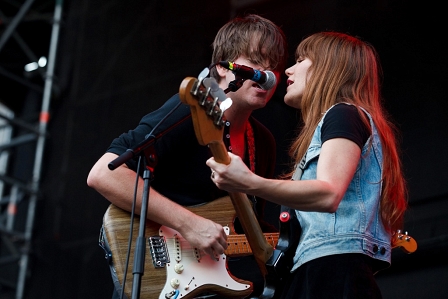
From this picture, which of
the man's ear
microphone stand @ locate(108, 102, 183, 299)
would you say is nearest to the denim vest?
microphone stand @ locate(108, 102, 183, 299)

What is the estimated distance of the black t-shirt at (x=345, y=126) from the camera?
6.98 ft

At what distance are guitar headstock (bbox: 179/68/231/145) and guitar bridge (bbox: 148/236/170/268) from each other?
90cm

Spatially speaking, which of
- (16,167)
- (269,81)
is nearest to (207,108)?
(269,81)

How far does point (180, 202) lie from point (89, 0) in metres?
3.27

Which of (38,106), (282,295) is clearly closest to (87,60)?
(38,106)

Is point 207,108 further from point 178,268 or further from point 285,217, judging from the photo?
point 178,268

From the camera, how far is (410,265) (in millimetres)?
3301

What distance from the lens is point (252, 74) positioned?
250 centimetres

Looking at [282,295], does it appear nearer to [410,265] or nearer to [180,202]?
[180,202]

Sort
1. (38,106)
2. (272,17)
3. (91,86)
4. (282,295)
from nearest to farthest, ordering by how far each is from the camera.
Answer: (282,295), (272,17), (91,86), (38,106)

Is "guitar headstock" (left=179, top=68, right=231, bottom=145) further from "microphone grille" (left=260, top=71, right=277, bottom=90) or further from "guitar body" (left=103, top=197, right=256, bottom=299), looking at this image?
"guitar body" (left=103, top=197, right=256, bottom=299)

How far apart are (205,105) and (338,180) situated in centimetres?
47

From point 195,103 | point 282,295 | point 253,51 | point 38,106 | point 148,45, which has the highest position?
point 38,106

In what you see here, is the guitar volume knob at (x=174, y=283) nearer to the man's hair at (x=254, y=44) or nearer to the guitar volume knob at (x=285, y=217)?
the guitar volume knob at (x=285, y=217)
